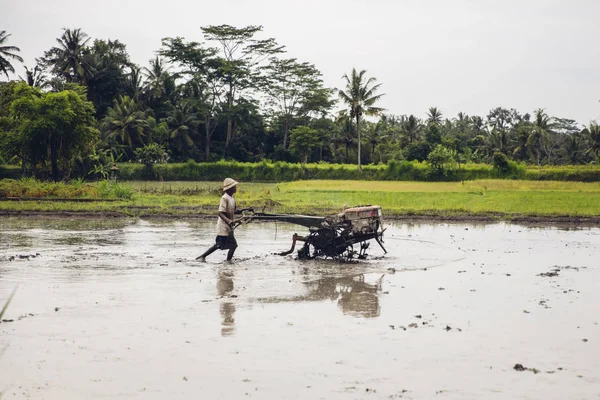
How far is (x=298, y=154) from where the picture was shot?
64500 mm

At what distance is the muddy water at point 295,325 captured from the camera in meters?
6.27

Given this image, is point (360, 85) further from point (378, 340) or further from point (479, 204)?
Answer: point (378, 340)

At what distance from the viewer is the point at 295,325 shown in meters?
8.38

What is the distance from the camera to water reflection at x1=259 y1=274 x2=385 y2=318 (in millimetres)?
9391

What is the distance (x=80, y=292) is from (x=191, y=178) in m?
45.8

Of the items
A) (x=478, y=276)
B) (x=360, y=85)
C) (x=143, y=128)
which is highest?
(x=360, y=85)

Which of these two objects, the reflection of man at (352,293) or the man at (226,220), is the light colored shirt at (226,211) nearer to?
the man at (226,220)

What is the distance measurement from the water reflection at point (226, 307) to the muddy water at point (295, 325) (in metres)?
→ 0.05

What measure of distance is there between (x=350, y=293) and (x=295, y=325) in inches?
89.9

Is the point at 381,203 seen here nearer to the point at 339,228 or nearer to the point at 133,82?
the point at 339,228

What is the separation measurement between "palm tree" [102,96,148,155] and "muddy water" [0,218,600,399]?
41981 millimetres

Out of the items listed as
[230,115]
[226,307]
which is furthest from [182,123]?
[226,307]

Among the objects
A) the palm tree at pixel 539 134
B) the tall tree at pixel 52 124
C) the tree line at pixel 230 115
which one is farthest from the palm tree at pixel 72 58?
the palm tree at pixel 539 134

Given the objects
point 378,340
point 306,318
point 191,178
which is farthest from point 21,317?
point 191,178
